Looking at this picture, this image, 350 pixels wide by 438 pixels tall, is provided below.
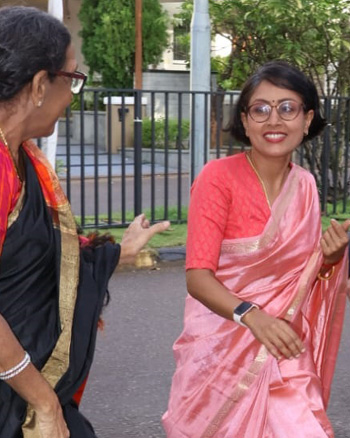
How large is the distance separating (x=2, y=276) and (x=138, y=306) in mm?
4649

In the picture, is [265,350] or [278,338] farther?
[265,350]

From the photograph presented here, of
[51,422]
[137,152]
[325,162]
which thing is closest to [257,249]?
[51,422]

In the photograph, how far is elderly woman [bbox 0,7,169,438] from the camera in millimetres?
2051

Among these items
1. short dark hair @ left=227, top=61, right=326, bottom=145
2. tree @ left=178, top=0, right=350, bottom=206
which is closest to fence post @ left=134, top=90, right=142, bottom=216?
tree @ left=178, top=0, right=350, bottom=206

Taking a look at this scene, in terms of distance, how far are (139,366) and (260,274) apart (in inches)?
94.3

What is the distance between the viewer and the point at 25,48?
2.05 m

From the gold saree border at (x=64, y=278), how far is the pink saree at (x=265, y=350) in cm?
90

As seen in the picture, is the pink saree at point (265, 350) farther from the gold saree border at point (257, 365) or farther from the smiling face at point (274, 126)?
the smiling face at point (274, 126)

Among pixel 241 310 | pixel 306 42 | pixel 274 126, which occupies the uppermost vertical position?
pixel 306 42

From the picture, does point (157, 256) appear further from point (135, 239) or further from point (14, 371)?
point (14, 371)

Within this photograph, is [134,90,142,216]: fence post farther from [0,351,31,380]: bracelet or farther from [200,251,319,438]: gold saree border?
[0,351,31,380]: bracelet

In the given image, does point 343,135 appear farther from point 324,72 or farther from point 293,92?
point 293,92

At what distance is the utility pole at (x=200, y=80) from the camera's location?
9.66m

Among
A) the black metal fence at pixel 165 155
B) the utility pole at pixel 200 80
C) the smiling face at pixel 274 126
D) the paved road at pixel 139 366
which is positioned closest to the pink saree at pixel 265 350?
the smiling face at pixel 274 126
